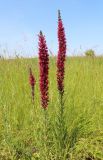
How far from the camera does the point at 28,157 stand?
439 cm

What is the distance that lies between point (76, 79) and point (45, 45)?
13.7 feet

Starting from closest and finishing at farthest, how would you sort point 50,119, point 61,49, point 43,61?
point 43,61, point 61,49, point 50,119

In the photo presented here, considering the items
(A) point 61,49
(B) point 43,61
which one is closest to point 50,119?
(A) point 61,49

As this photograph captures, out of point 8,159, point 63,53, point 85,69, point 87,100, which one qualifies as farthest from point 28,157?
point 85,69

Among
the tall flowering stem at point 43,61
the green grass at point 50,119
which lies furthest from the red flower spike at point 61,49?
the green grass at point 50,119

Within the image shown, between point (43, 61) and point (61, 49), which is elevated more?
point (61, 49)

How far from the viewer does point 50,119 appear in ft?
16.8

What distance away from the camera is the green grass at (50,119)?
438 centimetres

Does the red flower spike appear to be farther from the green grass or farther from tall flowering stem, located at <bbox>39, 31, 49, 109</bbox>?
the green grass

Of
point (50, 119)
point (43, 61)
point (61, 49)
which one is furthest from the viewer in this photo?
point (50, 119)

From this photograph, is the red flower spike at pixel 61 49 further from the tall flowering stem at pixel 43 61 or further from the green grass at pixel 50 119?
the green grass at pixel 50 119

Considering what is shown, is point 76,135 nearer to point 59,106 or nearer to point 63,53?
point 59,106

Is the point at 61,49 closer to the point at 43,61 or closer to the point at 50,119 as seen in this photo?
the point at 43,61

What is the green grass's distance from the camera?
4.38m
